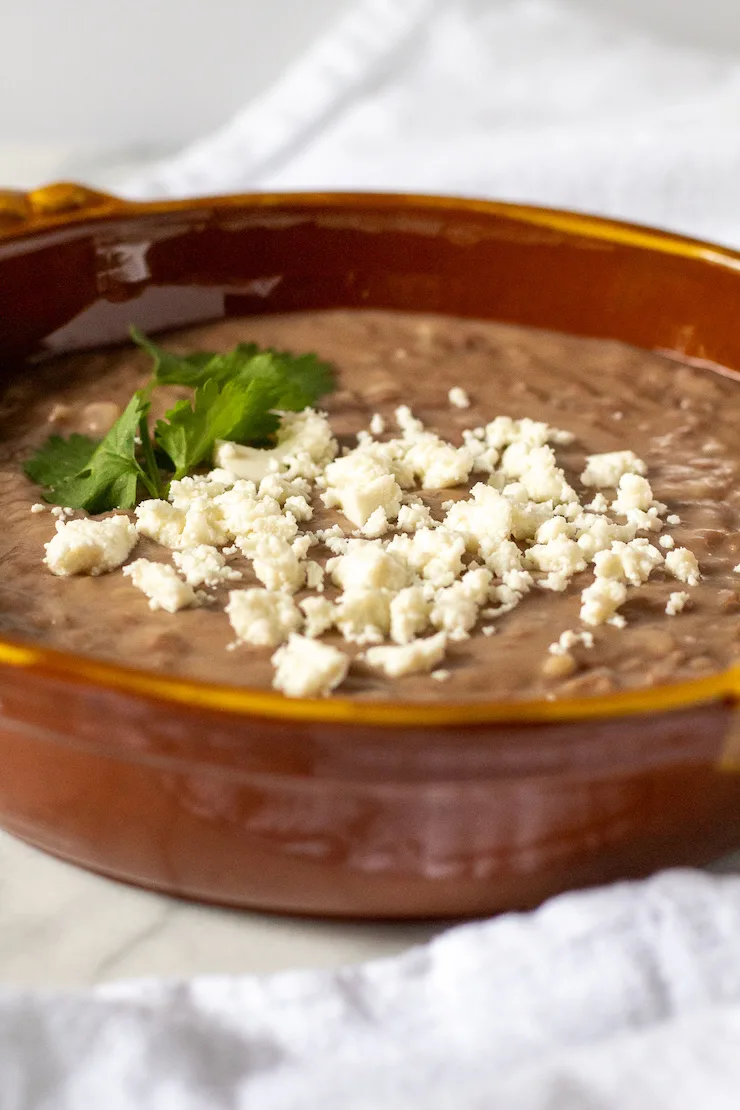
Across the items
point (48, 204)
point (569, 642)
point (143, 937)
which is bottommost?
point (143, 937)

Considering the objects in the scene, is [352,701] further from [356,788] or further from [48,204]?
[48,204]

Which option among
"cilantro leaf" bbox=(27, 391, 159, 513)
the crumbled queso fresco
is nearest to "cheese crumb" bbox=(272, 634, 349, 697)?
the crumbled queso fresco

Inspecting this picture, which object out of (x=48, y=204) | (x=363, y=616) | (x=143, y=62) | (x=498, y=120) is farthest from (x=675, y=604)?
(x=143, y=62)

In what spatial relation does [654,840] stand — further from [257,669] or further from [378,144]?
[378,144]

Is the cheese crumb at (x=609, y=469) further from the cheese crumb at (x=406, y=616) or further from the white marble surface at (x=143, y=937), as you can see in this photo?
the white marble surface at (x=143, y=937)

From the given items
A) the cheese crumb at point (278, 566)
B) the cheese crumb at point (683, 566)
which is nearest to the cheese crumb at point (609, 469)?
the cheese crumb at point (683, 566)

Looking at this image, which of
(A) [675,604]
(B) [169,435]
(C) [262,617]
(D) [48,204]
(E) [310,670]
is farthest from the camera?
(D) [48,204]

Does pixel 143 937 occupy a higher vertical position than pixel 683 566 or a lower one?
lower
